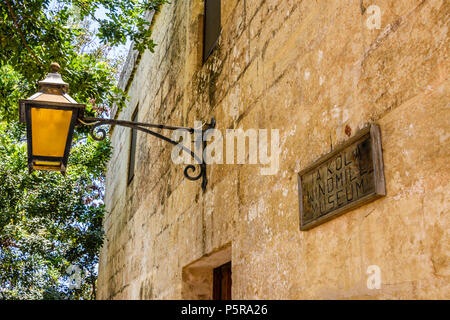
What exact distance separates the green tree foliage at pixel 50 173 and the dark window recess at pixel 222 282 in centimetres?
301

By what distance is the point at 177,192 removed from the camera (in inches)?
192

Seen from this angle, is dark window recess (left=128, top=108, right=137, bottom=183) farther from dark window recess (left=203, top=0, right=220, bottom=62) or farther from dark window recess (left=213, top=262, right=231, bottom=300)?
dark window recess (left=213, top=262, right=231, bottom=300)

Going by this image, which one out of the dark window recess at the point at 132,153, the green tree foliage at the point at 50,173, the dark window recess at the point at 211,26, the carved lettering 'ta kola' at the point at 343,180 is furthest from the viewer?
the dark window recess at the point at 132,153

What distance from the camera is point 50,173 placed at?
1011cm

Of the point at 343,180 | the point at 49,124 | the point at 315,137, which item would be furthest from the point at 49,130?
the point at 343,180

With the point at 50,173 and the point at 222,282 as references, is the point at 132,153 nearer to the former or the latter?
the point at 50,173

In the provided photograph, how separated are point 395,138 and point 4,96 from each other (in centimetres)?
571

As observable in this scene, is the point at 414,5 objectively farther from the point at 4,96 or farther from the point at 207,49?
the point at 4,96

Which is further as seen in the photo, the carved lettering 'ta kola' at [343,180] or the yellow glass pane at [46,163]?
the yellow glass pane at [46,163]

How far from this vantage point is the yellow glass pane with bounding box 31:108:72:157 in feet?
10.9

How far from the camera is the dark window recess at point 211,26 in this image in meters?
4.45

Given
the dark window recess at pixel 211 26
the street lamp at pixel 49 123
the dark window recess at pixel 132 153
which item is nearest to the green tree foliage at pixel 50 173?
the dark window recess at pixel 132 153

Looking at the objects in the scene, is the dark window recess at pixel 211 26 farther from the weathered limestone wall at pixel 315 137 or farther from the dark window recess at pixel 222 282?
the dark window recess at pixel 222 282

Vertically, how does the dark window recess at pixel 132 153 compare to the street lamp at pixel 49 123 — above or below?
above
